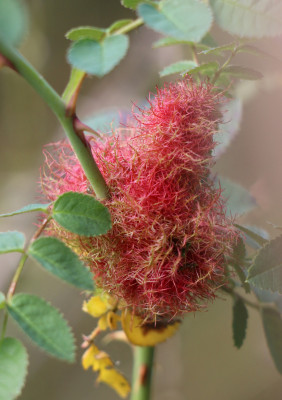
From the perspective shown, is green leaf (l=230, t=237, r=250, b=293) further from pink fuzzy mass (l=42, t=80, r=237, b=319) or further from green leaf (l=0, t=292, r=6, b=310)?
green leaf (l=0, t=292, r=6, b=310)

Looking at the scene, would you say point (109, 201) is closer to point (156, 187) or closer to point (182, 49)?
point (156, 187)

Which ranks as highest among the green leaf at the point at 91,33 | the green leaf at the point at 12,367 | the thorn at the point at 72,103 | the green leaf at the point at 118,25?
the green leaf at the point at 91,33

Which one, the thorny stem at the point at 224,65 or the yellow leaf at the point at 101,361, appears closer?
the thorny stem at the point at 224,65

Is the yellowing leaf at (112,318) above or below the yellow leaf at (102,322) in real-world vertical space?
above

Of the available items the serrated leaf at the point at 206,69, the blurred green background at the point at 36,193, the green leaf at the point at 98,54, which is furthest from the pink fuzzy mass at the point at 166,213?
the blurred green background at the point at 36,193

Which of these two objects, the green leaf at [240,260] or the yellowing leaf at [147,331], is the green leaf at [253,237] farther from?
the yellowing leaf at [147,331]

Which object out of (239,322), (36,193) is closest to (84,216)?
(239,322)

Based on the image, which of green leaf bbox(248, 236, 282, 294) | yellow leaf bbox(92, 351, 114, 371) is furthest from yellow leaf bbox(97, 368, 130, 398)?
green leaf bbox(248, 236, 282, 294)
